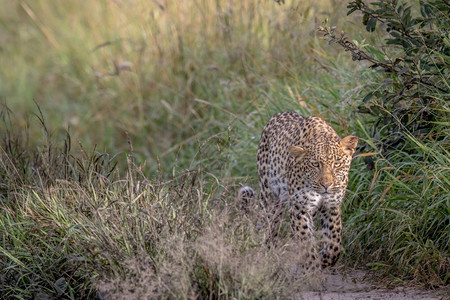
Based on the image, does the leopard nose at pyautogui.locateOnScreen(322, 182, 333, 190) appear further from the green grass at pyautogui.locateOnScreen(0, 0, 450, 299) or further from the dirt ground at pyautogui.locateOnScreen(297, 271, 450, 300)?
the dirt ground at pyautogui.locateOnScreen(297, 271, 450, 300)

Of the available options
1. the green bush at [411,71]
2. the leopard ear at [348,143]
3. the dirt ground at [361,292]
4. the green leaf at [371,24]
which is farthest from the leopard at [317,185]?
the green leaf at [371,24]

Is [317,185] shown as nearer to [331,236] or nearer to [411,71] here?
[331,236]

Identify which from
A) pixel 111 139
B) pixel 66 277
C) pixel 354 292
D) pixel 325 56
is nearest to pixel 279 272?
pixel 354 292

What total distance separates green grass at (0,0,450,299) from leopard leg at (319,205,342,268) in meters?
Answer: 0.18

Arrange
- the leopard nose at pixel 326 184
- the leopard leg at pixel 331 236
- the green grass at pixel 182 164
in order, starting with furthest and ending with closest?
the leopard leg at pixel 331 236 < the leopard nose at pixel 326 184 < the green grass at pixel 182 164

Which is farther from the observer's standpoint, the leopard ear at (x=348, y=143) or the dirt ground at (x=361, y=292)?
the leopard ear at (x=348, y=143)

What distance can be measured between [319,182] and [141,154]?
4.09 meters

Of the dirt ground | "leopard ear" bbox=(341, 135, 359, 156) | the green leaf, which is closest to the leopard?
"leopard ear" bbox=(341, 135, 359, 156)

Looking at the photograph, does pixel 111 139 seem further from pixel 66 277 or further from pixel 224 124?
pixel 66 277

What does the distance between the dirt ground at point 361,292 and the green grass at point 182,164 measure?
13 cm

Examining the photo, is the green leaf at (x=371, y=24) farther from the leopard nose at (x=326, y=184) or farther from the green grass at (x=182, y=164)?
the leopard nose at (x=326, y=184)

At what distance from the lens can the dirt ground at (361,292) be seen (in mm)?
5141

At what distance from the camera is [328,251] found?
19.1 feet

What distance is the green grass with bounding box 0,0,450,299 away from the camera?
466 cm
